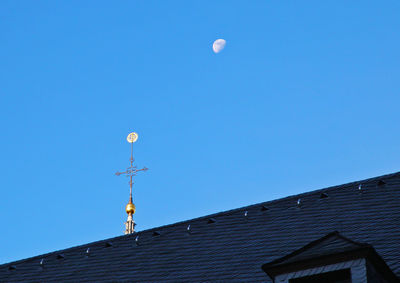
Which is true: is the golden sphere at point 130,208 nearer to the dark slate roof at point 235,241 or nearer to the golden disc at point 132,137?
the golden disc at point 132,137

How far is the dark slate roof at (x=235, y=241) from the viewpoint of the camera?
2148 cm

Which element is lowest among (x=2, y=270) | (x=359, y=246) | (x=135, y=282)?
(x=359, y=246)

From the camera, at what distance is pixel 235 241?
2406cm

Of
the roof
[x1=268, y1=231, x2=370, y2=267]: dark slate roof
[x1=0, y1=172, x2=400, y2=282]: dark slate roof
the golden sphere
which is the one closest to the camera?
the roof

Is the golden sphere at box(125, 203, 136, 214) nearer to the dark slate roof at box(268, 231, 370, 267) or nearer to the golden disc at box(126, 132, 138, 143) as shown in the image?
the golden disc at box(126, 132, 138, 143)

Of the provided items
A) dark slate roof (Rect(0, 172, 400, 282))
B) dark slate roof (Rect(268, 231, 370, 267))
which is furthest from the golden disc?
dark slate roof (Rect(268, 231, 370, 267))

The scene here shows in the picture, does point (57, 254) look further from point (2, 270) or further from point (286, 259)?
point (286, 259)

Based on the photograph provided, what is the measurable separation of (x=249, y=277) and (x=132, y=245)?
7767mm

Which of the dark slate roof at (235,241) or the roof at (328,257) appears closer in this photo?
the roof at (328,257)

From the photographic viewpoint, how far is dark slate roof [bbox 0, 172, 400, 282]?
21484mm

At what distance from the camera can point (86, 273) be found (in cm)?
2505

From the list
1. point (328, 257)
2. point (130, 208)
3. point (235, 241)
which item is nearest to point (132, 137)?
point (130, 208)

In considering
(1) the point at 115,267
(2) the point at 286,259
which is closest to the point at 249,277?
(2) the point at 286,259

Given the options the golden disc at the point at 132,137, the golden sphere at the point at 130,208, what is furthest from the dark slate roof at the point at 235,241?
the golden sphere at the point at 130,208
